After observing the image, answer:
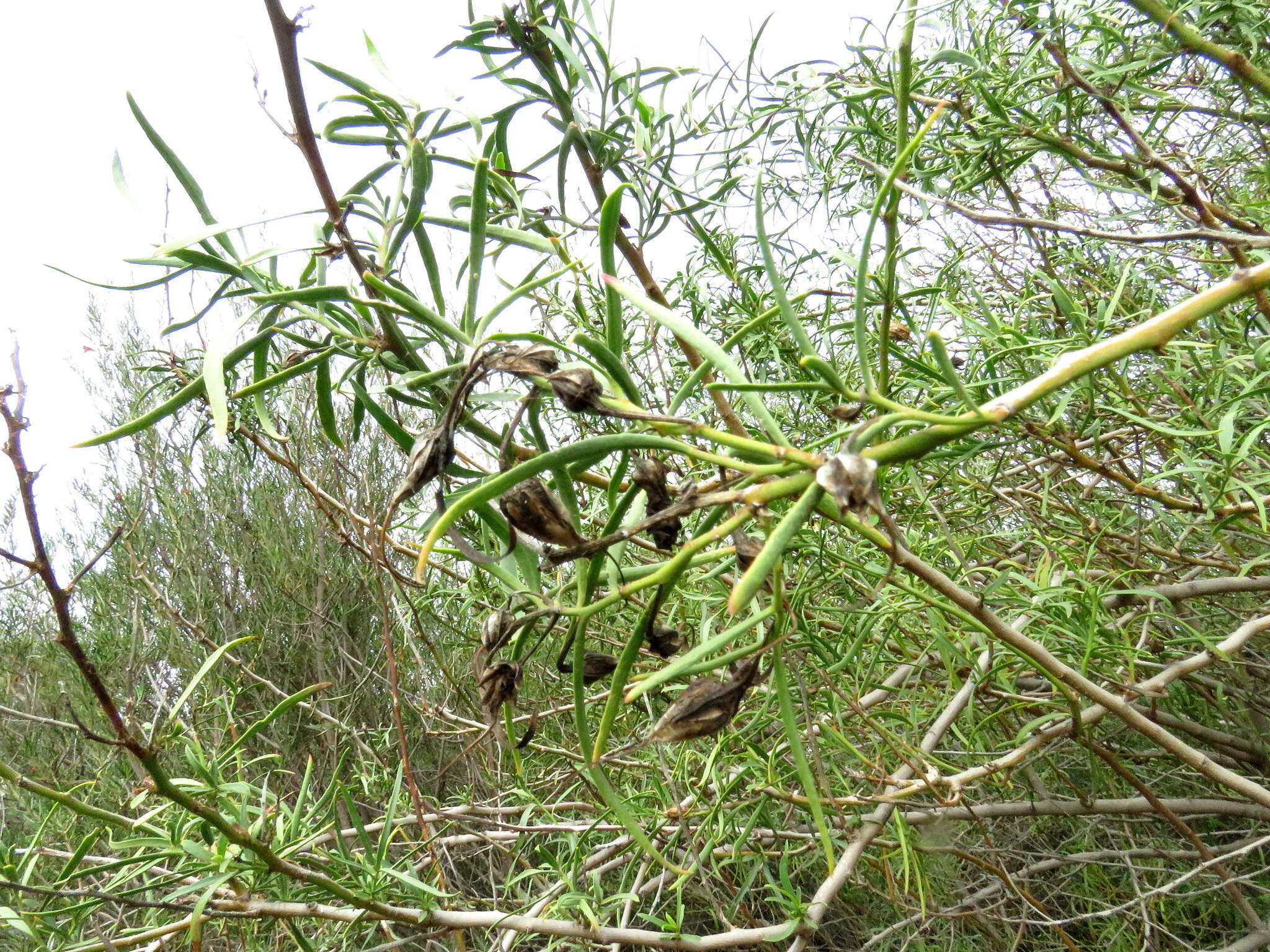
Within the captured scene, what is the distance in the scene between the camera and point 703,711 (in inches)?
8.5

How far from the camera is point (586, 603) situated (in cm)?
24

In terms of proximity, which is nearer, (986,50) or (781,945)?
(986,50)

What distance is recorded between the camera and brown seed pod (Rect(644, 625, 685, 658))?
0.25m

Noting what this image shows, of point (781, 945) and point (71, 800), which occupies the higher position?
point (71, 800)

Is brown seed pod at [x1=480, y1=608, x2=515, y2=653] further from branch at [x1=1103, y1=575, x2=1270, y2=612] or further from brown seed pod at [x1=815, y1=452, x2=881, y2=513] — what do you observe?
branch at [x1=1103, y1=575, x2=1270, y2=612]

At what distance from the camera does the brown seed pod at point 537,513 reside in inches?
8.4

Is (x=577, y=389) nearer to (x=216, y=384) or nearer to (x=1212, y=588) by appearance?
Answer: (x=216, y=384)

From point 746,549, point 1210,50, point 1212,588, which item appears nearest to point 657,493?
point 746,549

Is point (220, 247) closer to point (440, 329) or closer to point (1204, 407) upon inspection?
point (440, 329)

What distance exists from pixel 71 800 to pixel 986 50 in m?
0.77

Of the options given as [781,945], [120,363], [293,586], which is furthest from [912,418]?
[120,363]

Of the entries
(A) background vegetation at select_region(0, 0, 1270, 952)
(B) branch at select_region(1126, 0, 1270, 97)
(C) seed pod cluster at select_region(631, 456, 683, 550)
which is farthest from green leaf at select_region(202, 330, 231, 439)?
(B) branch at select_region(1126, 0, 1270, 97)

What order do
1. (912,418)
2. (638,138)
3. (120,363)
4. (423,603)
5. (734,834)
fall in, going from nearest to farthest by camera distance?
(912,418) < (638,138) < (734,834) < (423,603) < (120,363)

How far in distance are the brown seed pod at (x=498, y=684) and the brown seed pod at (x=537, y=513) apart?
0.05 meters
